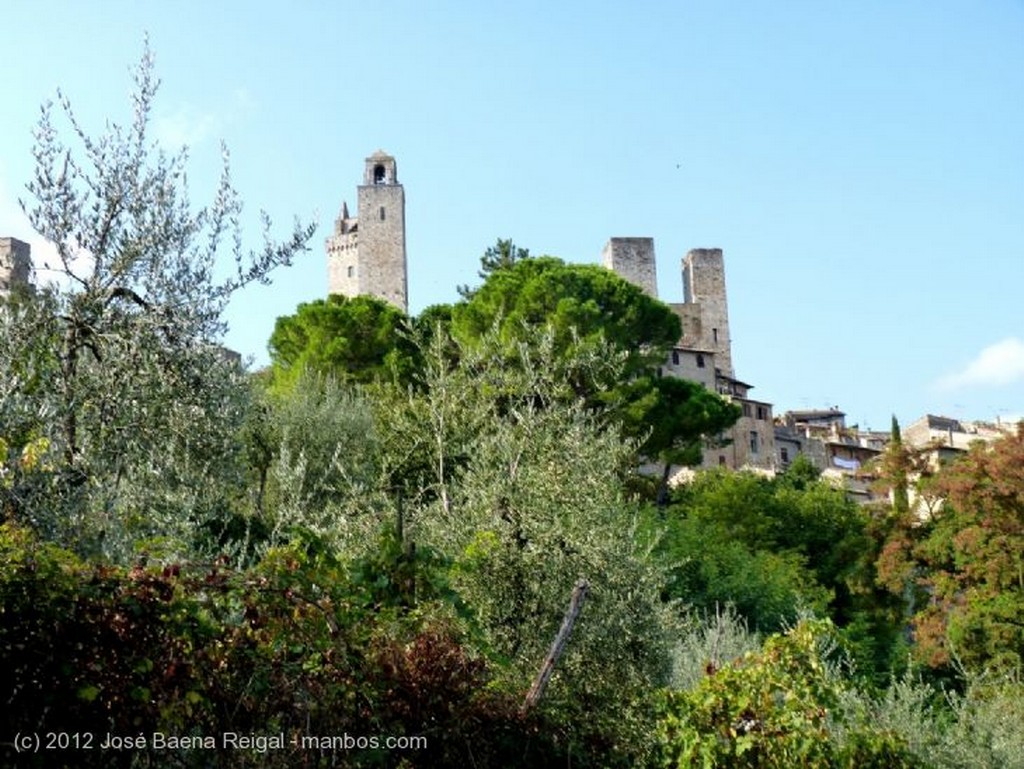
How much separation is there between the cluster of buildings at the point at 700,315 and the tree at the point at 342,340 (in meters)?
23.4

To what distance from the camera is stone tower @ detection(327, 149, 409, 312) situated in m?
61.8

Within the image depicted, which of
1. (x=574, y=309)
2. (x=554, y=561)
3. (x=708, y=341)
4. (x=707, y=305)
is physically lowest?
(x=554, y=561)

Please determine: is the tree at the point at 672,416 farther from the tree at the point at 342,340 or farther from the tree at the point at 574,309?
the tree at the point at 342,340

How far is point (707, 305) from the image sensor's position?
2707 inches

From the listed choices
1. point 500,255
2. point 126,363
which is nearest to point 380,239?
point 500,255

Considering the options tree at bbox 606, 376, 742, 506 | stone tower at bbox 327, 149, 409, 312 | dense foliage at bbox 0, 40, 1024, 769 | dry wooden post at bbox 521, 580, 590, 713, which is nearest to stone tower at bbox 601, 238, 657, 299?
stone tower at bbox 327, 149, 409, 312

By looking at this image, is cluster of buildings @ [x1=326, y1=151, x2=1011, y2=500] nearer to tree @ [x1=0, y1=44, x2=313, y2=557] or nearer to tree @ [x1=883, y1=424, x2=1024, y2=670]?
tree @ [x1=883, y1=424, x2=1024, y2=670]

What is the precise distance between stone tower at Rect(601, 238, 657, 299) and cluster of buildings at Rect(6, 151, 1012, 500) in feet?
0.18

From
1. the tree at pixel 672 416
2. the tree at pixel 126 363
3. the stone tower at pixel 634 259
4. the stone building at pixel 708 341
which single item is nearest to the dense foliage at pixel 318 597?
the tree at pixel 126 363

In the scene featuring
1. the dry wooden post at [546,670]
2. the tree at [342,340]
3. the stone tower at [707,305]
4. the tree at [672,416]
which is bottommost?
the dry wooden post at [546,670]

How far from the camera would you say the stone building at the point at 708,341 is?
5772 centimetres

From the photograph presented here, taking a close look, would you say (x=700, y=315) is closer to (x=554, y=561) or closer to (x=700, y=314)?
(x=700, y=314)

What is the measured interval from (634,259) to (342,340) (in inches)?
1313

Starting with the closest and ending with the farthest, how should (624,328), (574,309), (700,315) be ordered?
(574,309), (624,328), (700,315)
